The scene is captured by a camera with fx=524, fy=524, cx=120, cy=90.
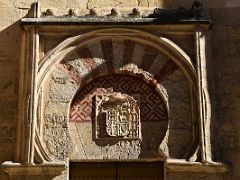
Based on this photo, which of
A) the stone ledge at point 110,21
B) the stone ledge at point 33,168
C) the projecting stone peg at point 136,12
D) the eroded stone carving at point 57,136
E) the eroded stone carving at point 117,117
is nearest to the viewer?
the stone ledge at point 33,168

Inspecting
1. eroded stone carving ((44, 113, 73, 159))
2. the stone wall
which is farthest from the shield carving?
the stone wall

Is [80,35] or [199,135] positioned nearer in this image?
[199,135]

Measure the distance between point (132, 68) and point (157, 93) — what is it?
403 mm

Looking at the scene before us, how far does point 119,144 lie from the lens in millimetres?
5723

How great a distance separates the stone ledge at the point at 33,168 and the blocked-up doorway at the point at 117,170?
26cm

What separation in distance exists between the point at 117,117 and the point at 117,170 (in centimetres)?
58

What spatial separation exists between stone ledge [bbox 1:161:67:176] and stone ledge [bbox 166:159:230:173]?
115cm

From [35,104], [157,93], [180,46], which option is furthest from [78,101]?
[180,46]

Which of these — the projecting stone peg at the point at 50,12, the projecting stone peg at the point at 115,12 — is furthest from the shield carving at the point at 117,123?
the projecting stone peg at the point at 50,12

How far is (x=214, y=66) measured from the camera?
604 centimetres

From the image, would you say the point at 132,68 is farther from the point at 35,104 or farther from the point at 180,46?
the point at 35,104

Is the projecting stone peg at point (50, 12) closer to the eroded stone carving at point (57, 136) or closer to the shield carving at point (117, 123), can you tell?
the eroded stone carving at point (57, 136)

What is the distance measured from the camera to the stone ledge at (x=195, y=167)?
552 cm

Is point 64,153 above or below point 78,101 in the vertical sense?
below
